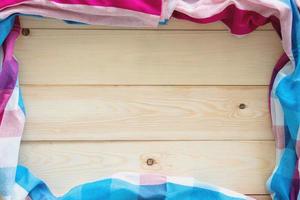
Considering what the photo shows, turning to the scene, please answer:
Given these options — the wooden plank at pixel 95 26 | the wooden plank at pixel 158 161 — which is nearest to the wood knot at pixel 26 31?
the wooden plank at pixel 95 26

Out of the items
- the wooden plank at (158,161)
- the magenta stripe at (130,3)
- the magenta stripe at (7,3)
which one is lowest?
the wooden plank at (158,161)

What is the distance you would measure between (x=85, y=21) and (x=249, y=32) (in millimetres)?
249

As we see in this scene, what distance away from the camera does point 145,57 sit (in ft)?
2.25

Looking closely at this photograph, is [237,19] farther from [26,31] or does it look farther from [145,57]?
[26,31]

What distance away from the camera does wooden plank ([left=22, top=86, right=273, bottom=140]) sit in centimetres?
69

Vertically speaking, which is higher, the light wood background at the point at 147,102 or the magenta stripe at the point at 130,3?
the magenta stripe at the point at 130,3

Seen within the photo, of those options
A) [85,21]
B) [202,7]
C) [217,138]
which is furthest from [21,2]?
[217,138]

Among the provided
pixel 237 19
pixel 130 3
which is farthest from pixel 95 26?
pixel 237 19

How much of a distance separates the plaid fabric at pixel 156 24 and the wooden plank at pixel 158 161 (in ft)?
0.07

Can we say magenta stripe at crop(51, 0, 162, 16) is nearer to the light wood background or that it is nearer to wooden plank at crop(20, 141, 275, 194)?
the light wood background

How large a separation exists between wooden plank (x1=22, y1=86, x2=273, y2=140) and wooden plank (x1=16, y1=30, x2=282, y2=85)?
16 mm

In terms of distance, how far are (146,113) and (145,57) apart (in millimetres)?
88

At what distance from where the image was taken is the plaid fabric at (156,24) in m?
0.63

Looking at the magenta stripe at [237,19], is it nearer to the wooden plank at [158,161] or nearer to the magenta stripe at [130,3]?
the magenta stripe at [130,3]
